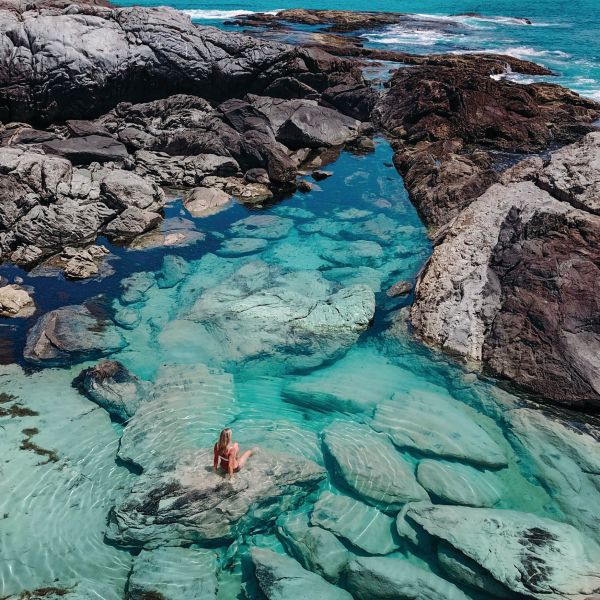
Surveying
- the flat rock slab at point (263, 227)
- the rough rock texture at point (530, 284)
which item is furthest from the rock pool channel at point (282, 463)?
the flat rock slab at point (263, 227)

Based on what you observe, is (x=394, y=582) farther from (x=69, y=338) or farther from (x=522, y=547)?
(x=69, y=338)

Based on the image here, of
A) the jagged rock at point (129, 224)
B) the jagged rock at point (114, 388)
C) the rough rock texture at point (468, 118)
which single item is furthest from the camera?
the rough rock texture at point (468, 118)

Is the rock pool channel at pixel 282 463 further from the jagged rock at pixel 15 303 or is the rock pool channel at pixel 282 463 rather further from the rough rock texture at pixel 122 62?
the rough rock texture at pixel 122 62

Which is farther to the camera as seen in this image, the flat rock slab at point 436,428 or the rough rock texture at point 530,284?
the rough rock texture at point 530,284

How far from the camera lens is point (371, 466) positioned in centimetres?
799

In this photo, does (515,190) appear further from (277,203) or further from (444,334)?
(277,203)

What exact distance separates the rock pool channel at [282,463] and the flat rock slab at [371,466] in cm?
3

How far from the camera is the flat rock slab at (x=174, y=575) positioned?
21.2 ft

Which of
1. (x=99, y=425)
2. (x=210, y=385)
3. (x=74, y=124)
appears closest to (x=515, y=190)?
(x=210, y=385)

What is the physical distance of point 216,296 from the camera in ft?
38.6

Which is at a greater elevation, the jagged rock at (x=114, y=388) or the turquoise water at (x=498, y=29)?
the turquoise water at (x=498, y=29)

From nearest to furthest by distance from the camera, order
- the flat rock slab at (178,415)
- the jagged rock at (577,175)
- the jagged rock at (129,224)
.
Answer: the flat rock slab at (178,415)
the jagged rock at (577,175)
the jagged rock at (129,224)

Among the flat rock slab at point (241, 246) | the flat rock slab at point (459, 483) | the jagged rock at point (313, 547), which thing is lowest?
the jagged rock at point (313, 547)

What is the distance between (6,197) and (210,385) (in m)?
9.03
